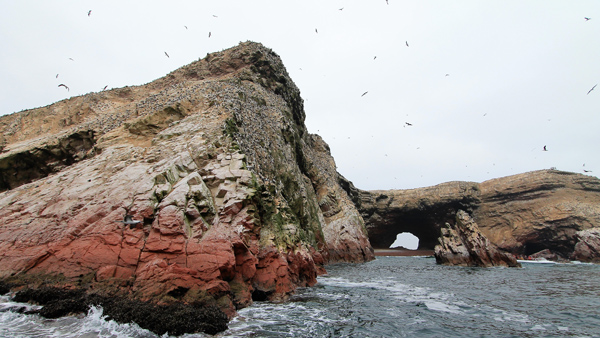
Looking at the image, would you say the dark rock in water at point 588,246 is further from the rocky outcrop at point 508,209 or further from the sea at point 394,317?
the sea at point 394,317

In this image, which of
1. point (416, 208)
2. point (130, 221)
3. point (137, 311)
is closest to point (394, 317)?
point (137, 311)

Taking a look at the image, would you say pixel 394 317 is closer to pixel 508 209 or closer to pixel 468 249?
pixel 468 249

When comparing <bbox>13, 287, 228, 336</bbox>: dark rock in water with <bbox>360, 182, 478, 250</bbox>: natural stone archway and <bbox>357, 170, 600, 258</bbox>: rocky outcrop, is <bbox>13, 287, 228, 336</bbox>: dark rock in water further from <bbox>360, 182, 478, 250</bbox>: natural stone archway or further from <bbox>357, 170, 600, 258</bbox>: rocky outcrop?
<bbox>360, 182, 478, 250</bbox>: natural stone archway

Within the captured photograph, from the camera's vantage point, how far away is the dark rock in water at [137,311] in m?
7.78

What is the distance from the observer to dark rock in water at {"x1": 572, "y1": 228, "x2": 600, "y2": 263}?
40.8 meters

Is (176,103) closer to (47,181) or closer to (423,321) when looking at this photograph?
(47,181)

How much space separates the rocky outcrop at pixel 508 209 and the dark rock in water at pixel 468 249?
23.3m

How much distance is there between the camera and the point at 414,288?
1770cm

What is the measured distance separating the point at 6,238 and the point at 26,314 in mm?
6241

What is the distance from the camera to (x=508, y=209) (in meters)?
57.8

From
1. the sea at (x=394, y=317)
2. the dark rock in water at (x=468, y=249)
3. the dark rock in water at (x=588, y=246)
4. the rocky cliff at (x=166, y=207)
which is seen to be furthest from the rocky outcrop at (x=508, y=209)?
the sea at (x=394, y=317)

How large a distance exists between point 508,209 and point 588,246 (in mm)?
16508

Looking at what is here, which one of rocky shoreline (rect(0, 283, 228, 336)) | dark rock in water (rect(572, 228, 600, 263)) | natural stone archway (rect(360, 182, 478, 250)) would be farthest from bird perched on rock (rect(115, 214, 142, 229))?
natural stone archway (rect(360, 182, 478, 250))

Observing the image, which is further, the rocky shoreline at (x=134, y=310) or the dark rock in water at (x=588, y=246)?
the dark rock in water at (x=588, y=246)
